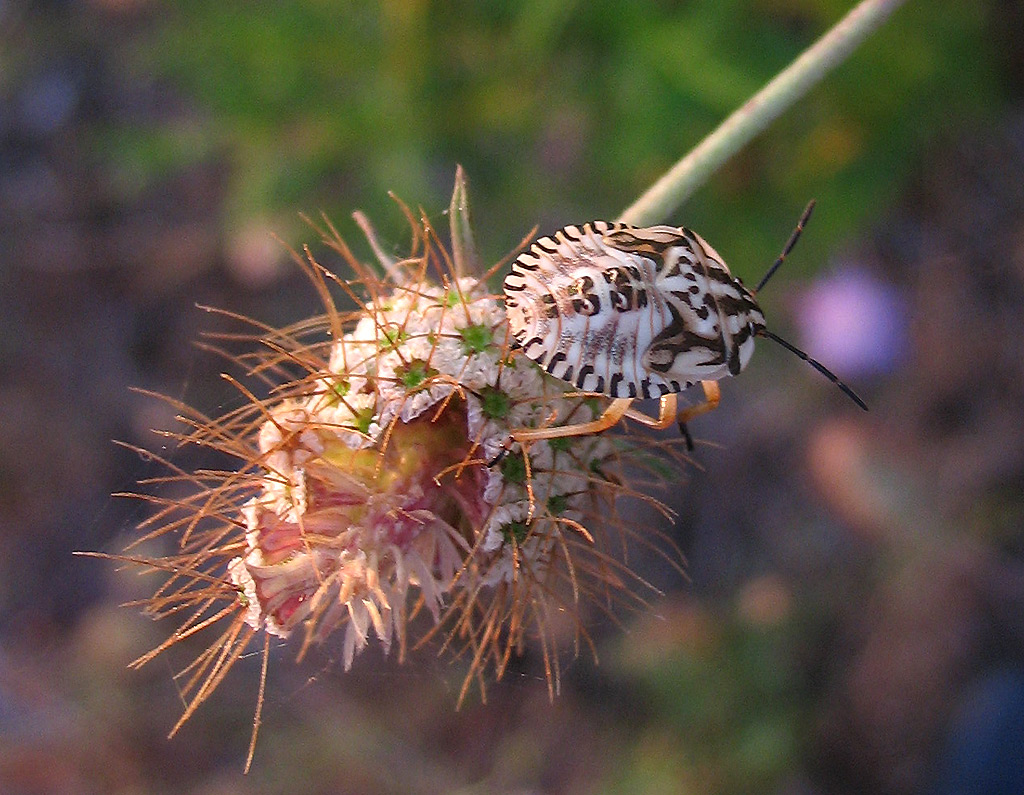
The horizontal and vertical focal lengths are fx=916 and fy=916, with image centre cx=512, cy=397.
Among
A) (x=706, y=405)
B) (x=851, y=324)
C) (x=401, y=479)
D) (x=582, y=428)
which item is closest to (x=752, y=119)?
(x=706, y=405)

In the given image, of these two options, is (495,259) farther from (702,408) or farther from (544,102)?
(702,408)

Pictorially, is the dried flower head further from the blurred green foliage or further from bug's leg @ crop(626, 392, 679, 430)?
the blurred green foliage

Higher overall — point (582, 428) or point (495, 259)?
point (582, 428)

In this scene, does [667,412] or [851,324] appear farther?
[851,324]

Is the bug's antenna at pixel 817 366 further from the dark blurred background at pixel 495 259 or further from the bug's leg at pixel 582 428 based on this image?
the dark blurred background at pixel 495 259

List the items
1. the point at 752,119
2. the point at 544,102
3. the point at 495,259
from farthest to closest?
the point at 495,259 → the point at 544,102 → the point at 752,119

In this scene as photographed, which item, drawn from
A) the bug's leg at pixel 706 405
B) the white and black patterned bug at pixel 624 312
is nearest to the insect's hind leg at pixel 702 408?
the bug's leg at pixel 706 405

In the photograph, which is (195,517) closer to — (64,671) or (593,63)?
(593,63)
